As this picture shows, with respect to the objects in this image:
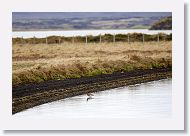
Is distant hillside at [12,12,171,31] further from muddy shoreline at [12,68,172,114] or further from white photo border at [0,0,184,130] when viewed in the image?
muddy shoreline at [12,68,172,114]

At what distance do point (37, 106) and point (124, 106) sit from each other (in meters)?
0.67

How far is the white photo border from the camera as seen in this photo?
10.5 metres

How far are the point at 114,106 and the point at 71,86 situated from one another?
0.38 meters

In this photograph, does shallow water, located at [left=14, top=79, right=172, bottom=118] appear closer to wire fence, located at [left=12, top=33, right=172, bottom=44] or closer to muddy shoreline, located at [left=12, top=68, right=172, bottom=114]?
muddy shoreline, located at [left=12, top=68, right=172, bottom=114]

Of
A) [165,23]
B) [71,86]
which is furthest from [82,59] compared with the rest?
[165,23]

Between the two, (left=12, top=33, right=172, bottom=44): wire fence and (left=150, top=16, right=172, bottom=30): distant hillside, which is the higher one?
(left=150, top=16, right=172, bottom=30): distant hillside

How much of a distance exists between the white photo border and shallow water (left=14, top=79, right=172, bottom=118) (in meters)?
0.04

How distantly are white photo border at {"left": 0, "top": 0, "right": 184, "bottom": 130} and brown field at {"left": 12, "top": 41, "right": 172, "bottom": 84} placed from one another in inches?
3.0

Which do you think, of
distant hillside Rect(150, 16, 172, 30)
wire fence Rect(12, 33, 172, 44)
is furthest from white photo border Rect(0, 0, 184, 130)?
wire fence Rect(12, 33, 172, 44)

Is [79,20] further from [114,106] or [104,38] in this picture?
[114,106]

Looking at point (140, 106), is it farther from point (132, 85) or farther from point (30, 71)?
point (30, 71)

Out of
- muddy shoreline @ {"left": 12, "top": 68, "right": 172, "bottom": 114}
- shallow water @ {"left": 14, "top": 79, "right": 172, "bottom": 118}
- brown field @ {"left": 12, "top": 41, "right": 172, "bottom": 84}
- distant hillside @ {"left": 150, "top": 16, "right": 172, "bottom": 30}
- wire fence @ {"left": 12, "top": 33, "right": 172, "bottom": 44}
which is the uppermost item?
distant hillside @ {"left": 150, "top": 16, "right": 172, "bottom": 30}
